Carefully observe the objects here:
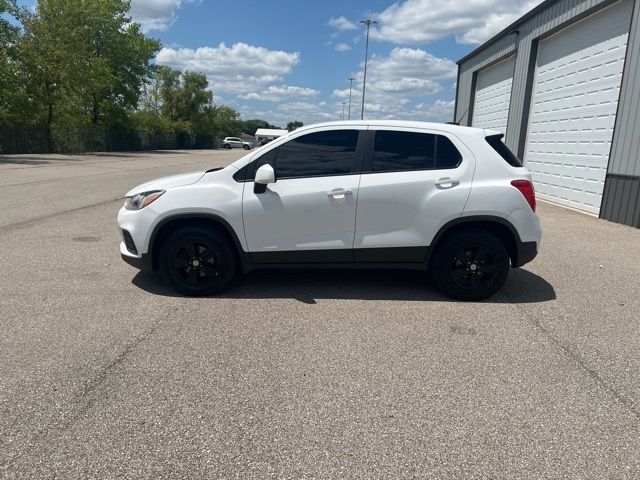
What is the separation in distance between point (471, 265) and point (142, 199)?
11.1 ft

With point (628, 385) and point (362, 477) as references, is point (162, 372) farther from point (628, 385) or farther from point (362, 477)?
point (628, 385)

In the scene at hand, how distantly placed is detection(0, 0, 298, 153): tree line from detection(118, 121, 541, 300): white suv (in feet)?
95.4

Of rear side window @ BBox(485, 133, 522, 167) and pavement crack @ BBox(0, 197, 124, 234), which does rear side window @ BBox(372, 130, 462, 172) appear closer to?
rear side window @ BBox(485, 133, 522, 167)

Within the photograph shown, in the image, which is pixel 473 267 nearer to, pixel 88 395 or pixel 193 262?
pixel 193 262

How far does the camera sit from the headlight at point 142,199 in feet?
14.9

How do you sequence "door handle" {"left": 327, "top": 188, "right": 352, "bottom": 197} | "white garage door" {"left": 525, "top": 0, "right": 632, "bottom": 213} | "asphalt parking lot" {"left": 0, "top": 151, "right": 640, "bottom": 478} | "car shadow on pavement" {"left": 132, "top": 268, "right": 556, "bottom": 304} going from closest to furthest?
"asphalt parking lot" {"left": 0, "top": 151, "right": 640, "bottom": 478}, "door handle" {"left": 327, "top": 188, "right": 352, "bottom": 197}, "car shadow on pavement" {"left": 132, "top": 268, "right": 556, "bottom": 304}, "white garage door" {"left": 525, "top": 0, "right": 632, "bottom": 213}

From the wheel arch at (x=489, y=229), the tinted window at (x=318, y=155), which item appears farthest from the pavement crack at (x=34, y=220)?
the wheel arch at (x=489, y=229)

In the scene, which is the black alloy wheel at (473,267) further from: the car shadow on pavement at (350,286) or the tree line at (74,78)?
the tree line at (74,78)

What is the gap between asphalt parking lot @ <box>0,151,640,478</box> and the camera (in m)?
2.36

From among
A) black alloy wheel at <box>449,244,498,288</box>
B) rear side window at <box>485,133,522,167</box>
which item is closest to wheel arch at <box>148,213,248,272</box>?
black alloy wheel at <box>449,244,498,288</box>

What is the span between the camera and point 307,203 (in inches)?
175

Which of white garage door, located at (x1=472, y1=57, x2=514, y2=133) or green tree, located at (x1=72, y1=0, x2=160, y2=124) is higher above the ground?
green tree, located at (x1=72, y1=0, x2=160, y2=124)

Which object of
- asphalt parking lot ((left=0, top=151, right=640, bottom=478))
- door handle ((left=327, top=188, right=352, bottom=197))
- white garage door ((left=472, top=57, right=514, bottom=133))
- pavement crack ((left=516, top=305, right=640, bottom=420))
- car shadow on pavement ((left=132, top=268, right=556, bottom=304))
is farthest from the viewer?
white garage door ((left=472, top=57, right=514, bottom=133))

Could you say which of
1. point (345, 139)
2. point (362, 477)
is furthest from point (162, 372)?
point (345, 139)
